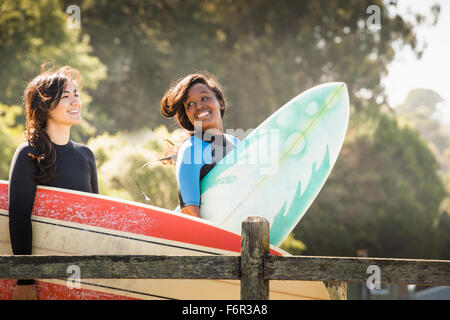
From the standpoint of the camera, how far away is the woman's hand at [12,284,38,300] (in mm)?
2441

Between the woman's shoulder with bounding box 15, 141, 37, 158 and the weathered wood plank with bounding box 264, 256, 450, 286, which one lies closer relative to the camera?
the weathered wood plank with bounding box 264, 256, 450, 286

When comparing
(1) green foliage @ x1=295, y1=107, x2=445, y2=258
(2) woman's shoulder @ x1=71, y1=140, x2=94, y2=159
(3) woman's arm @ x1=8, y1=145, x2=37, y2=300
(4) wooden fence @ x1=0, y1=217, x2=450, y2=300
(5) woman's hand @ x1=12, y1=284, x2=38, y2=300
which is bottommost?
(5) woman's hand @ x1=12, y1=284, x2=38, y2=300

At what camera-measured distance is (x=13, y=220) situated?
2.47 metres

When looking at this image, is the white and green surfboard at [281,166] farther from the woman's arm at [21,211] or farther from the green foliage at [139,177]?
the green foliage at [139,177]

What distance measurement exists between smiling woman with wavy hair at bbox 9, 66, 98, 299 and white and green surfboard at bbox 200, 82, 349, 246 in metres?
0.72

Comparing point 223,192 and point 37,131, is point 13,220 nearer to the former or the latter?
point 37,131

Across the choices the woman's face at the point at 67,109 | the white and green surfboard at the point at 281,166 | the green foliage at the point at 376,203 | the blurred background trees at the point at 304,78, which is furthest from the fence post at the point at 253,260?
the green foliage at the point at 376,203

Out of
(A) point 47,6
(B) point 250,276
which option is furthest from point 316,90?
(A) point 47,6

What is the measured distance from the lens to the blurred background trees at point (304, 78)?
61.1 ft

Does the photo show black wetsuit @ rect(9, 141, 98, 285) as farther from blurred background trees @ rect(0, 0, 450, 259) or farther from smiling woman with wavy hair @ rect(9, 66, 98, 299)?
blurred background trees @ rect(0, 0, 450, 259)

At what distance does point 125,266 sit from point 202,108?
4.05 feet

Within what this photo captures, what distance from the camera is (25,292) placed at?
2463 millimetres

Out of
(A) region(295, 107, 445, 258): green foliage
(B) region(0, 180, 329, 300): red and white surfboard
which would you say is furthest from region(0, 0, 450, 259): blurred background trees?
(B) region(0, 180, 329, 300): red and white surfboard

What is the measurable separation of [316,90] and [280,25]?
20483mm
